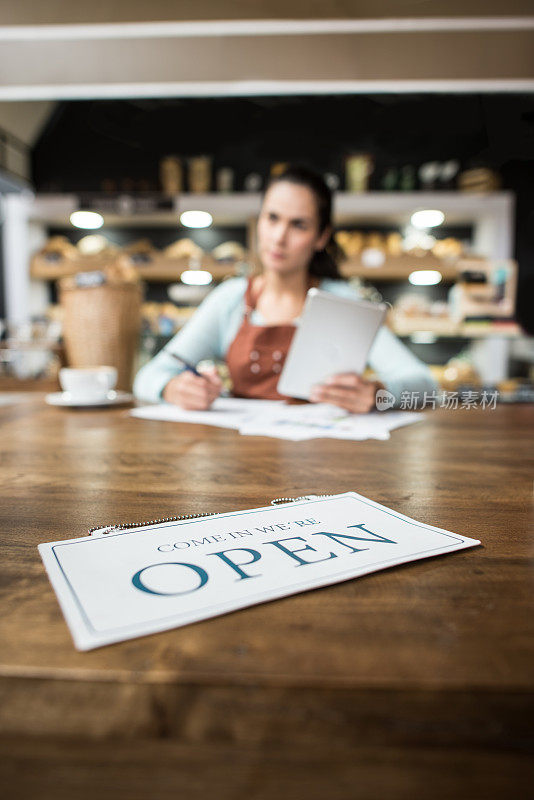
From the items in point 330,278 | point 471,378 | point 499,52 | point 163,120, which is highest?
point 163,120

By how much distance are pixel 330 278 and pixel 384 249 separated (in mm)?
1891

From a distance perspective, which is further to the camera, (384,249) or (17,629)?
(384,249)

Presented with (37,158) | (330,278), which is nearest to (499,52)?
(330,278)

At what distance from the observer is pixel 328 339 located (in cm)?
107

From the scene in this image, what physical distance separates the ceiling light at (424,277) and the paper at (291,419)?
2.62 meters

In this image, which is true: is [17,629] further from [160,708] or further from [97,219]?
[97,219]

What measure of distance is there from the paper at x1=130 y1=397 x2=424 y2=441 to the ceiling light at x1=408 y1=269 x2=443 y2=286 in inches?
103

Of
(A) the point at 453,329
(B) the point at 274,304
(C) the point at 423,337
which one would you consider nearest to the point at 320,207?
(B) the point at 274,304

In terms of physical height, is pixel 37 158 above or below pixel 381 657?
above

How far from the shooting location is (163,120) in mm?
3896

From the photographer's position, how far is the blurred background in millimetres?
2348

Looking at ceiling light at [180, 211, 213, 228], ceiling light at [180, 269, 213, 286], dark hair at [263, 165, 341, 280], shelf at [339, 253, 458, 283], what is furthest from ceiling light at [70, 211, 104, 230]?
dark hair at [263, 165, 341, 280]

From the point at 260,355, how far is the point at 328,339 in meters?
0.54

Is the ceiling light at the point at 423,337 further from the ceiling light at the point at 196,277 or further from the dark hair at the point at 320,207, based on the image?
the dark hair at the point at 320,207
